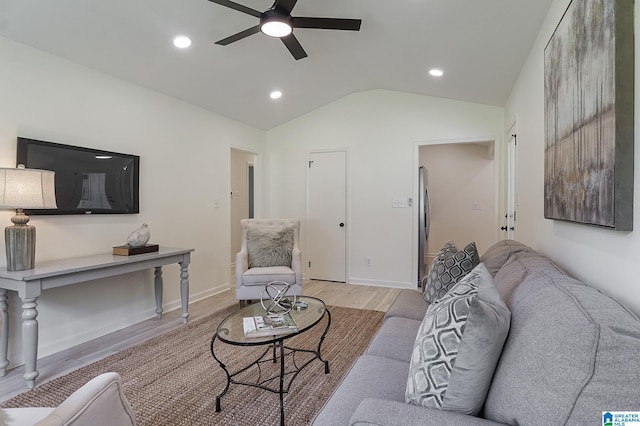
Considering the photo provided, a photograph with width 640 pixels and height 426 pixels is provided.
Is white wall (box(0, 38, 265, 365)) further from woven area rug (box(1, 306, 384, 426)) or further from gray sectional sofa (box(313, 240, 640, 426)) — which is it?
gray sectional sofa (box(313, 240, 640, 426))

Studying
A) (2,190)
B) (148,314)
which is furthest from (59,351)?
(2,190)

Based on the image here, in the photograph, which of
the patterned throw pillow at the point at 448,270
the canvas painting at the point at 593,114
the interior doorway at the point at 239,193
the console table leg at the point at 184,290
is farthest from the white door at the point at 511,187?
the interior doorway at the point at 239,193

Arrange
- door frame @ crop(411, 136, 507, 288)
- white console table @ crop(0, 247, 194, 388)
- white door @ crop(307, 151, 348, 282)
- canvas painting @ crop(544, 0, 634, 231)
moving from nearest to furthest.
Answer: canvas painting @ crop(544, 0, 634, 231), white console table @ crop(0, 247, 194, 388), door frame @ crop(411, 136, 507, 288), white door @ crop(307, 151, 348, 282)

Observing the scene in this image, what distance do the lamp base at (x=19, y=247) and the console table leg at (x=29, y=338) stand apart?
278 millimetres

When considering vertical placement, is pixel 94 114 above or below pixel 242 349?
above

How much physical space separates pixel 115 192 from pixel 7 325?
1274mm

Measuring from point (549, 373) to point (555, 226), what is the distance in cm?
142

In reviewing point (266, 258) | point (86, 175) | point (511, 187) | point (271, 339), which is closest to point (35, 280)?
point (86, 175)

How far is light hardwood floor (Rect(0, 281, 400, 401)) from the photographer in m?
2.29

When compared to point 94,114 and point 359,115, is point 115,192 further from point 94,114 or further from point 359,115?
point 359,115

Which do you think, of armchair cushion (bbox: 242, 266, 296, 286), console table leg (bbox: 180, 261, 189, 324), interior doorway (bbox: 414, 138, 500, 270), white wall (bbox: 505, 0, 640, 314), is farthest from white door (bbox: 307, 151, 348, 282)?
white wall (bbox: 505, 0, 640, 314)

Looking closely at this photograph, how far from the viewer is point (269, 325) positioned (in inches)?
75.8

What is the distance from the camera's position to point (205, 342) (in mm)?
2795

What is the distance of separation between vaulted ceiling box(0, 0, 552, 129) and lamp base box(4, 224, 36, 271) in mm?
1401
